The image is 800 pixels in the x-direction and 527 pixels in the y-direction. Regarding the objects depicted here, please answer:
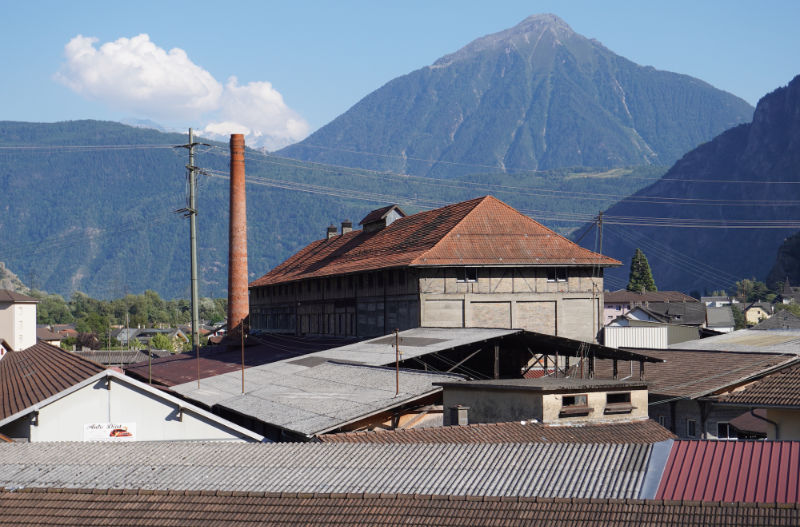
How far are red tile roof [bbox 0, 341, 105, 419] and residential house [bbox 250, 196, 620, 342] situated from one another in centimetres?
1818

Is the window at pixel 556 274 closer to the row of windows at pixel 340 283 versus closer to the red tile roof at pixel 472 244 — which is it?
the red tile roof at pixel 472 244

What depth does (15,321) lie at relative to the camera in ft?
307

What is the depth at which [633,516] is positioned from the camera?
46.9 feet

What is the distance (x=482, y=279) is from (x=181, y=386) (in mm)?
18237

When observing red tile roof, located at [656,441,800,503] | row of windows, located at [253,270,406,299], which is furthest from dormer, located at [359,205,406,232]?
red tile roof, located at [656,441,800,503]

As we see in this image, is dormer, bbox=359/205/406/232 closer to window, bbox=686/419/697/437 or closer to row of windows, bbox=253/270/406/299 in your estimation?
row of windows, bbox=253/270/406/299

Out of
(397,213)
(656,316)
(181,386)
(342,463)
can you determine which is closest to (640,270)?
(656,316)

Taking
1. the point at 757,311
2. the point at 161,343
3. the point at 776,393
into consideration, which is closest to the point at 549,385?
the point at 776,393

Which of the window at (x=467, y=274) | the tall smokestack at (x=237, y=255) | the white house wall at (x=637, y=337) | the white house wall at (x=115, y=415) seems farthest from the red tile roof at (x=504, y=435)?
the tall smokestack at (x=237, y=255)

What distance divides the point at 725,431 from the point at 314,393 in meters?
15.5

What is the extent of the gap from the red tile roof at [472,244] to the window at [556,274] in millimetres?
607

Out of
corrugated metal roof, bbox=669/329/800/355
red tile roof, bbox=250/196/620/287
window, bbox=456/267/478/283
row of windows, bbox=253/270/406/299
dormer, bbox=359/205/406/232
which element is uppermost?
dormer, bbox=359/205/406/232

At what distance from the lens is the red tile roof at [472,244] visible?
184ft

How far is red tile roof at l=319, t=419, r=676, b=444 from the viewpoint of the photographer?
79.9 feet
